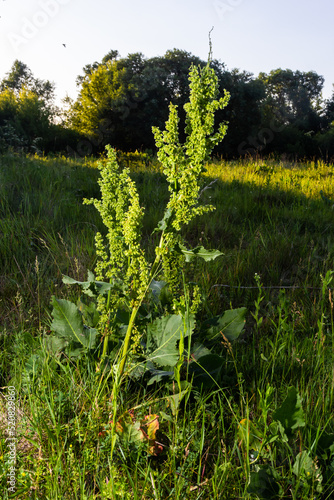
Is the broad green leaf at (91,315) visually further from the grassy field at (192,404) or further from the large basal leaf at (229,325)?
the large basal leaf at (229,325)

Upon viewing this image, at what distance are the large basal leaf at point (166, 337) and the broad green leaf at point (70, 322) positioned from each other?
0.30 m

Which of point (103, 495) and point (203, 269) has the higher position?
point (203, 269)

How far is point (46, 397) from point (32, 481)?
260 mm

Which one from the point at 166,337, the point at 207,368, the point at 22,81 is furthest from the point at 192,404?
the point at 22,81

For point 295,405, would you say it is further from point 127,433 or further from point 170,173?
point 170,173

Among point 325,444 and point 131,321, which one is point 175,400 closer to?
point 131,321

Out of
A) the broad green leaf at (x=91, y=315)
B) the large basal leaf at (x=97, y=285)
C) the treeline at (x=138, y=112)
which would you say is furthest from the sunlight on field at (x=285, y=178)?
the treeline at (x=138, y=112)

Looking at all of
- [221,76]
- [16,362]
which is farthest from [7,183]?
[221,76]

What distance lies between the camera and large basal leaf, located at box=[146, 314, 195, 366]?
1.33 m

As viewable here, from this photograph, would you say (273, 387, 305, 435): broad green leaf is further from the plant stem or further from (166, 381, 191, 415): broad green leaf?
the plant stem

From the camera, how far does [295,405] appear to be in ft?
3.64

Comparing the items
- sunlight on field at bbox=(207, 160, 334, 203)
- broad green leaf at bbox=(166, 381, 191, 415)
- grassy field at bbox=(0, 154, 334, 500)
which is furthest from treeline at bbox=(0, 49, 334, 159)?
broad green leaf at bbox=(166, 381, 191, 415)

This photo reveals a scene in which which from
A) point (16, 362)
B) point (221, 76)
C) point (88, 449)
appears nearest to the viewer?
point (88, 449)

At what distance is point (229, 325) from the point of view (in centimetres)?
158
